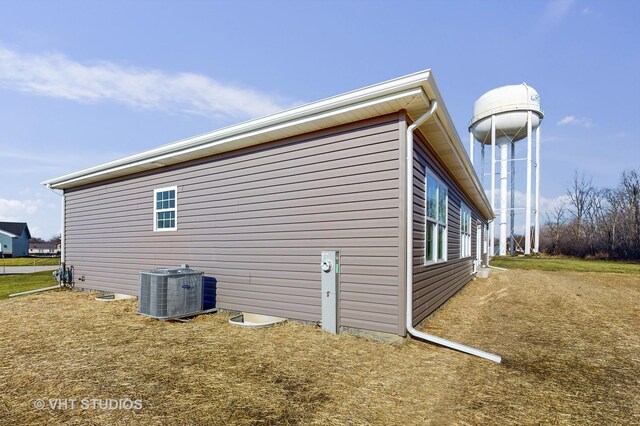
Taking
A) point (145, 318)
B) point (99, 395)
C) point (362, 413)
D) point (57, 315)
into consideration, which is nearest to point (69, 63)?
point (57, 315)

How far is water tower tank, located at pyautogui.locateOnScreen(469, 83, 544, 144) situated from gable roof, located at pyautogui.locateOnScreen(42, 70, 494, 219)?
65.7ft

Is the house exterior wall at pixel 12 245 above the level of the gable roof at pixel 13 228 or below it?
below

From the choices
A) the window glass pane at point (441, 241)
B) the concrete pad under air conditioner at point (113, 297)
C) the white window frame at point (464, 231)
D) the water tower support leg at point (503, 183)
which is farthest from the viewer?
the water tower support leg at point (503, 183)

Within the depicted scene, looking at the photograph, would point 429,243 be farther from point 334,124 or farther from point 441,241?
point 334,124

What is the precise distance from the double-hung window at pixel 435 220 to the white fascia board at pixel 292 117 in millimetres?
1997

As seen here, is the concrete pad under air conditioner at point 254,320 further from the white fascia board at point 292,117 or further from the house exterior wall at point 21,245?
the house exterior wall at point 21,245

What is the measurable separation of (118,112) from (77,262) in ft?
15.5

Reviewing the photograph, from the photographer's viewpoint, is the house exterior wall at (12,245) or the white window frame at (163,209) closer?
the white window frame at (163,209)

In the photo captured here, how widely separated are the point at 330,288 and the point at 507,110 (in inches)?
1006

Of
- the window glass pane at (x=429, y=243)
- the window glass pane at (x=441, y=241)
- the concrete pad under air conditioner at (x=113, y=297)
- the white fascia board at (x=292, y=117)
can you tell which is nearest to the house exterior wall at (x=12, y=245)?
the concrete pad under air conditioner at (x=113, y=297)

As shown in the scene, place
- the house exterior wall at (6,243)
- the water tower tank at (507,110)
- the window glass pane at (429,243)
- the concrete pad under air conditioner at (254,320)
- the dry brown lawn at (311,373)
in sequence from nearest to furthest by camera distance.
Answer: the dry brown lawn at (311,373)
the concrete pad under air conditioner at (254,320)
the window glass pane at (429,243)
the water tower tank at (507,110)
the house exterior wall at (6,243)

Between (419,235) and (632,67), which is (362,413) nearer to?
(419,235)

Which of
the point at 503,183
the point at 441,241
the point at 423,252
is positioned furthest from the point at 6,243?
the point at 503,183

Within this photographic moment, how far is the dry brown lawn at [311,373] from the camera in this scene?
2672 mm
